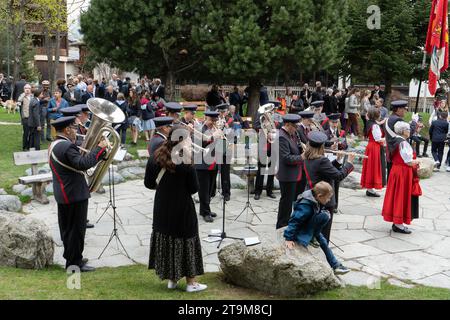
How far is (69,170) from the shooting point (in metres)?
6.39

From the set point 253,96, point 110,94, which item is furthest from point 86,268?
point 253,96

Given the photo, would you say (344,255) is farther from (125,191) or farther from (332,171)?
(125,191)

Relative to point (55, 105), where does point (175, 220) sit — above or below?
below

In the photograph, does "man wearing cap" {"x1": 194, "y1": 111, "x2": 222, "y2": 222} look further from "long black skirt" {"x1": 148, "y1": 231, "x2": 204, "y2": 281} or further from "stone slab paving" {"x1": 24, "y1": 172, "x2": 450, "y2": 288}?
"long black skirt" {"x1": 148, "y1": 231, "x2": 204, "y2": 281}

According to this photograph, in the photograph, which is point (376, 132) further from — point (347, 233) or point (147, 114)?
point (147, 114)

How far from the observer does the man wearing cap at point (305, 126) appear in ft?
29.8

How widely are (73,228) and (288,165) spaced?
3.33 m

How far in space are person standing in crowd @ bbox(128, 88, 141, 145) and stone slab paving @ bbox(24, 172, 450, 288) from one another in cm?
445

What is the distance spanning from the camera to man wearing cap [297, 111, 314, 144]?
9086 mm

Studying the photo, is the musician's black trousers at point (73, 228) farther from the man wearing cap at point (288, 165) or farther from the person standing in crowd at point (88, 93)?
the person standing in crowd at point (88, 93)

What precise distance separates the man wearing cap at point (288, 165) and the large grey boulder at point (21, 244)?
3559 mm

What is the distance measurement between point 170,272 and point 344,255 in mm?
2941

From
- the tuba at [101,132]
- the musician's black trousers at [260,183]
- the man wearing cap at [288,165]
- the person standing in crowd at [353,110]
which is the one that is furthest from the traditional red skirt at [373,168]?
the person standing in crowd at [353,110]

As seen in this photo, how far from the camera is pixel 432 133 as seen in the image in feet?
48.1
